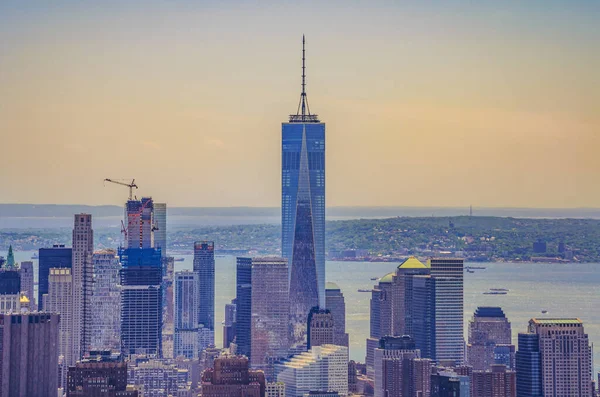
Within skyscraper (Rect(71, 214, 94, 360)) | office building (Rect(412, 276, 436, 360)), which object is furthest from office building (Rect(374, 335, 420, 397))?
skyscraper (Rect(71, 214, 94, 360))

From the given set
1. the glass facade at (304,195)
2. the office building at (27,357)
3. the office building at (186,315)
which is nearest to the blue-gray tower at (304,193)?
the glass facade at (304,195)

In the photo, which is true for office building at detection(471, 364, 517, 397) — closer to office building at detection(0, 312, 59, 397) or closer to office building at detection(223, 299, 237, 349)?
office building at detection(0, 312, 59, 397)

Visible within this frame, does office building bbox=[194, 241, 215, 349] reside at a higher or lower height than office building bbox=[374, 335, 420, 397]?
higher

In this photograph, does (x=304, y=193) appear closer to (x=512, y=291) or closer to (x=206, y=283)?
(x=206, y=283)

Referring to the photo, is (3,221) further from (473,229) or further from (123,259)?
(473,229)

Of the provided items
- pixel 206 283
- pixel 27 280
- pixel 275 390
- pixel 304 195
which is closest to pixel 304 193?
pixel 304 195
